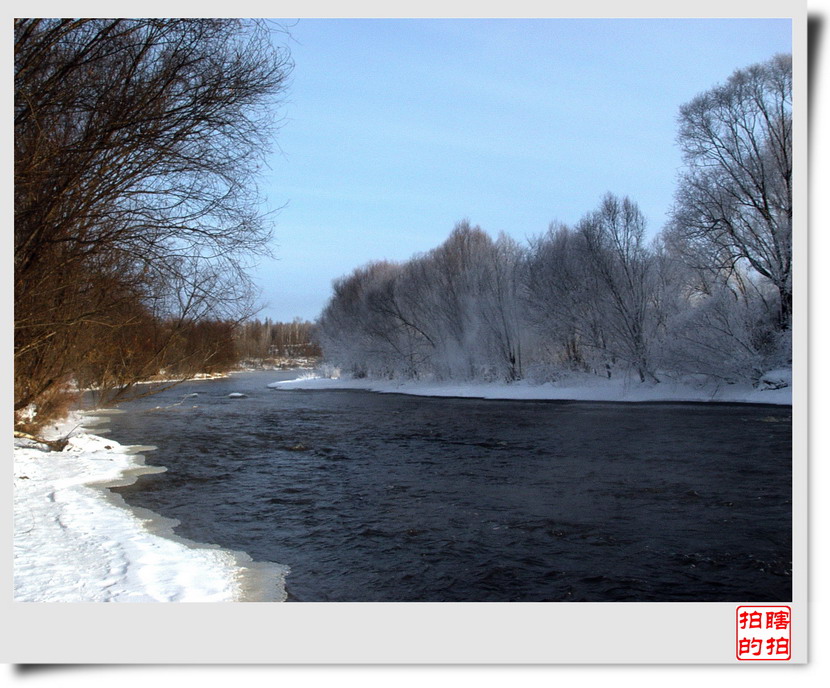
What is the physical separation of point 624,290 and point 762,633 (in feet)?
83.6

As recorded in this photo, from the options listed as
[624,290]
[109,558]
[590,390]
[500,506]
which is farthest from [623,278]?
[109,558]

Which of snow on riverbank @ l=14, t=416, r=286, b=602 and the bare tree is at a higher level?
the bare tree

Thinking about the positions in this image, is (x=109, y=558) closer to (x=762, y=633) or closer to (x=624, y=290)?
(x=762, y=633)

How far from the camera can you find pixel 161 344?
7289 millimetres

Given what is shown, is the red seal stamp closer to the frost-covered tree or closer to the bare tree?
the bare tree

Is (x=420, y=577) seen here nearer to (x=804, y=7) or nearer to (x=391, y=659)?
(x=391, y=659)

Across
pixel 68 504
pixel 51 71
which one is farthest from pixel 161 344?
pixel 51 71

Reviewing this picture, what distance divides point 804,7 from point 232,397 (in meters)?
30.3

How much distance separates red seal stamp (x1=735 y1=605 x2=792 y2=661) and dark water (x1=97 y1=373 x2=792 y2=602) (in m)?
1.86

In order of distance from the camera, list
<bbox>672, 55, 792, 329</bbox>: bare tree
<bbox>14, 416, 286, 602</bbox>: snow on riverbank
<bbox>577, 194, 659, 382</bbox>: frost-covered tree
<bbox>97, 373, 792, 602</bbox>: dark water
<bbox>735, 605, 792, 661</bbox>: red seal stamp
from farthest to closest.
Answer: <bbox>577, 194, 659, 382</bbox>: frost-covered tree
<bbox>672, 55, 792, 329</bbox>: bare tree
<bbox>97, 373, 792, 602</bbox>: dark water
<bbox>14, 416, 286, 602</bbox>: snow on riverbank
<bbox>735, 605, 792, 661</bbox>: red seal stamp

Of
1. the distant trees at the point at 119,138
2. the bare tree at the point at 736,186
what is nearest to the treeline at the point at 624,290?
the bare tree at the point at 736,186

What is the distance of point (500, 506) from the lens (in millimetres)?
8062

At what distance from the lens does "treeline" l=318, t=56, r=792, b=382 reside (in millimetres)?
19328

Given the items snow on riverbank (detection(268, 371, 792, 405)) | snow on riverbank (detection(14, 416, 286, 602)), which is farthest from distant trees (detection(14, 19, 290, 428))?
snow on riverbank (detection(268, 371, 792, 405))
